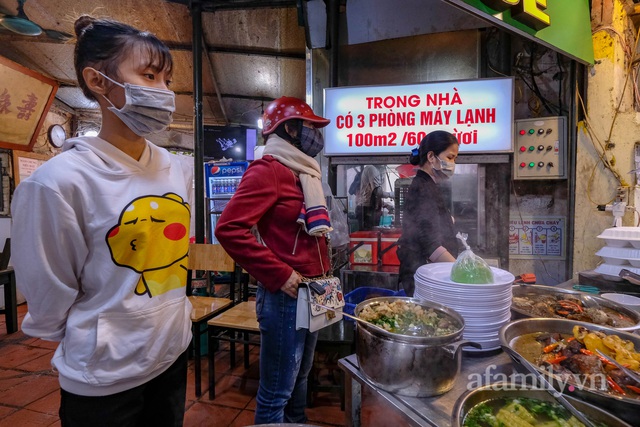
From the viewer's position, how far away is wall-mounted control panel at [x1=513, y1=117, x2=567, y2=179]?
375 centimetres

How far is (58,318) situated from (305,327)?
1.09 m

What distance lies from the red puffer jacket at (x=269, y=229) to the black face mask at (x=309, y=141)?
0.20m

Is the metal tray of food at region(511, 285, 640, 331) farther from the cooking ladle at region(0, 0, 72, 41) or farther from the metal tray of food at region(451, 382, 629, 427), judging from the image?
the cooking ladle at region(0, 0, 72, 41)

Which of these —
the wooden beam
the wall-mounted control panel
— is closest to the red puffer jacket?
the wall-mounted control panel

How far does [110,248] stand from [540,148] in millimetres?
4357

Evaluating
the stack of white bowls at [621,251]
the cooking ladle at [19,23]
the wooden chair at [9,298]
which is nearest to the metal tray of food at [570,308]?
the stack of white bowls at [621,251]

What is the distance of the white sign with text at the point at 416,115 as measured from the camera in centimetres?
365

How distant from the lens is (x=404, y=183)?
471 cm

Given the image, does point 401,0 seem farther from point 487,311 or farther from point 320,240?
point 487,311

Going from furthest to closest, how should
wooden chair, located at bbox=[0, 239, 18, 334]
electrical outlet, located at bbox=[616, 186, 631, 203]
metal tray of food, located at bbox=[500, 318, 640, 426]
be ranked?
wooden chair, located at bbox=[0, 239, 18, 334] < electrical outlet, located at bbox=[616, 186, 631, 203] < metal tray of food, located at bbox=[500, 318, 640, 426]

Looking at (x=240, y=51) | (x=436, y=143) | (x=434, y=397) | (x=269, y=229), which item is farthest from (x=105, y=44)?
(x=240, y=51)

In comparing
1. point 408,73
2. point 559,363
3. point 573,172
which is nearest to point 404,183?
point 408,73

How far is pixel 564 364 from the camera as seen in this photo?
3.92 feet

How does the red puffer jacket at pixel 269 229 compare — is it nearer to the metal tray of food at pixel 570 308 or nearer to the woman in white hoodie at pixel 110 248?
the woman in white hoodie at pixel 110 248
